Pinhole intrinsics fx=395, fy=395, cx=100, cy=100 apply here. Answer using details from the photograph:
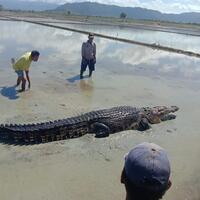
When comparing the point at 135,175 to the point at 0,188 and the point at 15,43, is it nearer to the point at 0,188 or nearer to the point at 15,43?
the point at 0,188

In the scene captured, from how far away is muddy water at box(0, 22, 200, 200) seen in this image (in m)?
5.79

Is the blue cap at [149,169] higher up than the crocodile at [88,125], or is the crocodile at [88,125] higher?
the blue cap at [149,169]

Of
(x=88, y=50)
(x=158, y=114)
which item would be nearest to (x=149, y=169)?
(x=158, y=114)

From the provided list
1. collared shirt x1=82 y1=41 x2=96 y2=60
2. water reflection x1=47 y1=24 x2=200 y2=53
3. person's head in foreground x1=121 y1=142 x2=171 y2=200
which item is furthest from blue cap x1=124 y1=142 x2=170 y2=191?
water reflection x1=47 y1=24 x2=200 y2=53

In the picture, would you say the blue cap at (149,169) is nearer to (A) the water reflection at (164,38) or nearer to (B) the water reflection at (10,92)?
(B) the water reflection at (10,92)

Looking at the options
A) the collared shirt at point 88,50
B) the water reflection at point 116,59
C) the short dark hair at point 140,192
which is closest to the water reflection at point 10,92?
the water reflection at point 116,59

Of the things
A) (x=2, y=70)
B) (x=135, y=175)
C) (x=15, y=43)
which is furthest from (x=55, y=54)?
(x=135, y=175)

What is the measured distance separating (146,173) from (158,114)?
7114mm

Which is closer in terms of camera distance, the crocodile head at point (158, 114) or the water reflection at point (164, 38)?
the crocodile head at point (158, 114)

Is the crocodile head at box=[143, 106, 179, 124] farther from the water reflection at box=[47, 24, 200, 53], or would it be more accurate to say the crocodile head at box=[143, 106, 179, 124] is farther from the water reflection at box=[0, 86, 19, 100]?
the water reflection at box=[47, 24, 200, 53]

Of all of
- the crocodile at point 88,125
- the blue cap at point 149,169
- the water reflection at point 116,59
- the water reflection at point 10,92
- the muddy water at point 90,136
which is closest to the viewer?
the blue cap at point 149,169

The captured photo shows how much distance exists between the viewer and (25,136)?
689 centimetres

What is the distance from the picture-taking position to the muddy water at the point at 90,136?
19.0ft

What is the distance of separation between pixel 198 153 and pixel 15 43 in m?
15.5
